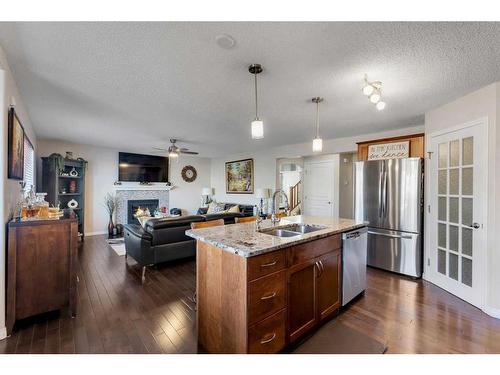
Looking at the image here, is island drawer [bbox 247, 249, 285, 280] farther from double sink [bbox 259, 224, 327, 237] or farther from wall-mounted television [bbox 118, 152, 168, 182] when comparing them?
wall-mounted television [bbox 118, 152, 168, 182]

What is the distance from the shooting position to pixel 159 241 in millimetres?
3416

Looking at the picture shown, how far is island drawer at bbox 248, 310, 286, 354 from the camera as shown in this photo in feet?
4.85

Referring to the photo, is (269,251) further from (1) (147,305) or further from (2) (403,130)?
(2) (403,130)

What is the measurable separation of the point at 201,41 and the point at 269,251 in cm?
155

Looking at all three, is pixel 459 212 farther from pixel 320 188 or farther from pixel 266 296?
pixel 320 188

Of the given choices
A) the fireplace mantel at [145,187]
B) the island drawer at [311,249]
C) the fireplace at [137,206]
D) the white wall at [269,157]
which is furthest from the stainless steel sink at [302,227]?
the fireplace mantel at [145,187]

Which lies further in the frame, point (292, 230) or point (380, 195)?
point (380, 195)

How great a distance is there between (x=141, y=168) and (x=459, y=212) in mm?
7051

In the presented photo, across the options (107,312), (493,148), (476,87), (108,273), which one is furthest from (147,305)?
(476,87)

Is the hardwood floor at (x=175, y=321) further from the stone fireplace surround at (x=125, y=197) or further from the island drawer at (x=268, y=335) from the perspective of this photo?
the stone fireplace surround at (x=125, y=197)

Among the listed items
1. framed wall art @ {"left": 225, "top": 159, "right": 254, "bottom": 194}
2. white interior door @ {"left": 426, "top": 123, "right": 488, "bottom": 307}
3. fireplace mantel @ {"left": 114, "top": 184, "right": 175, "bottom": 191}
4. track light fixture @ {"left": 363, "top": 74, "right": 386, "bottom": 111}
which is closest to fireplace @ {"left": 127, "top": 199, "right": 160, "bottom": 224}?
fireplace mantel @ {"left": 114, "top": 184, "right": 175, "bottom": 191}

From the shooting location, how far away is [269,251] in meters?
1.55

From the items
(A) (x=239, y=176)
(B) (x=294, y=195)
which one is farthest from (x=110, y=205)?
(B) (x=294, y=195)
